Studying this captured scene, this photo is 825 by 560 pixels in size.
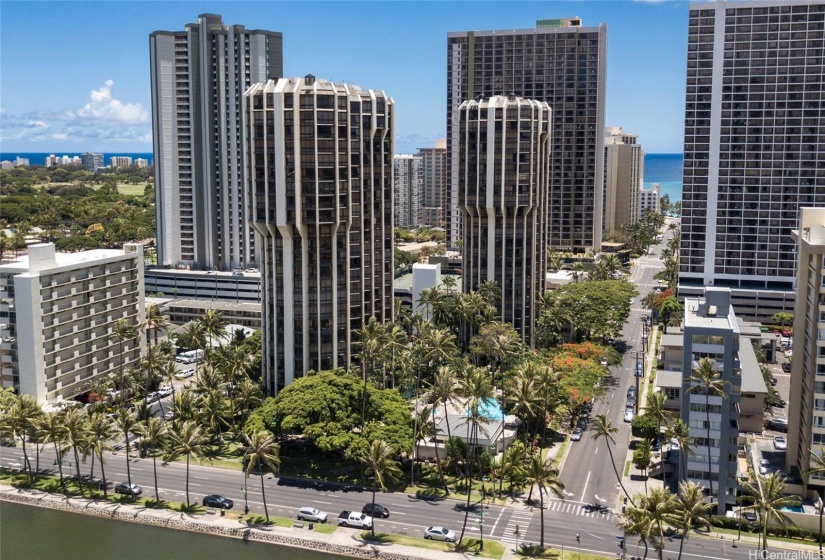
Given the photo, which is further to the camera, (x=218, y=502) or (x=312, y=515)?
(x=218, y=502)

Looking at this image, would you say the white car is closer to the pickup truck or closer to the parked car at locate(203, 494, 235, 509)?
the parked car at locate(203, 494, 235, 509)

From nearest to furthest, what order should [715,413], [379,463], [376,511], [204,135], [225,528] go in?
[225,528] < [379,463] < [715,413] < [376,511] < [204,135]

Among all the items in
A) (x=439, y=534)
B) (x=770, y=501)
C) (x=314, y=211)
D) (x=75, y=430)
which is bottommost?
(x=439, y=534)

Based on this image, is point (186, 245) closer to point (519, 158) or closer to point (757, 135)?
point (519, 158)

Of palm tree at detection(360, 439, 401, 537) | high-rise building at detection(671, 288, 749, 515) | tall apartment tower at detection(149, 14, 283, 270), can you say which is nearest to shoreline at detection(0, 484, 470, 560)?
palm tree at detection(360, 439, 401, 537)

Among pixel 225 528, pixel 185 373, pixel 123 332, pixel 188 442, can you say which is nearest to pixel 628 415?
pixel 225 528

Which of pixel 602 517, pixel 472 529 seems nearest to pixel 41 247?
pixel 472 529

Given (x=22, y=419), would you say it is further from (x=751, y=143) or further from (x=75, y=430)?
(x=751, y=143)
